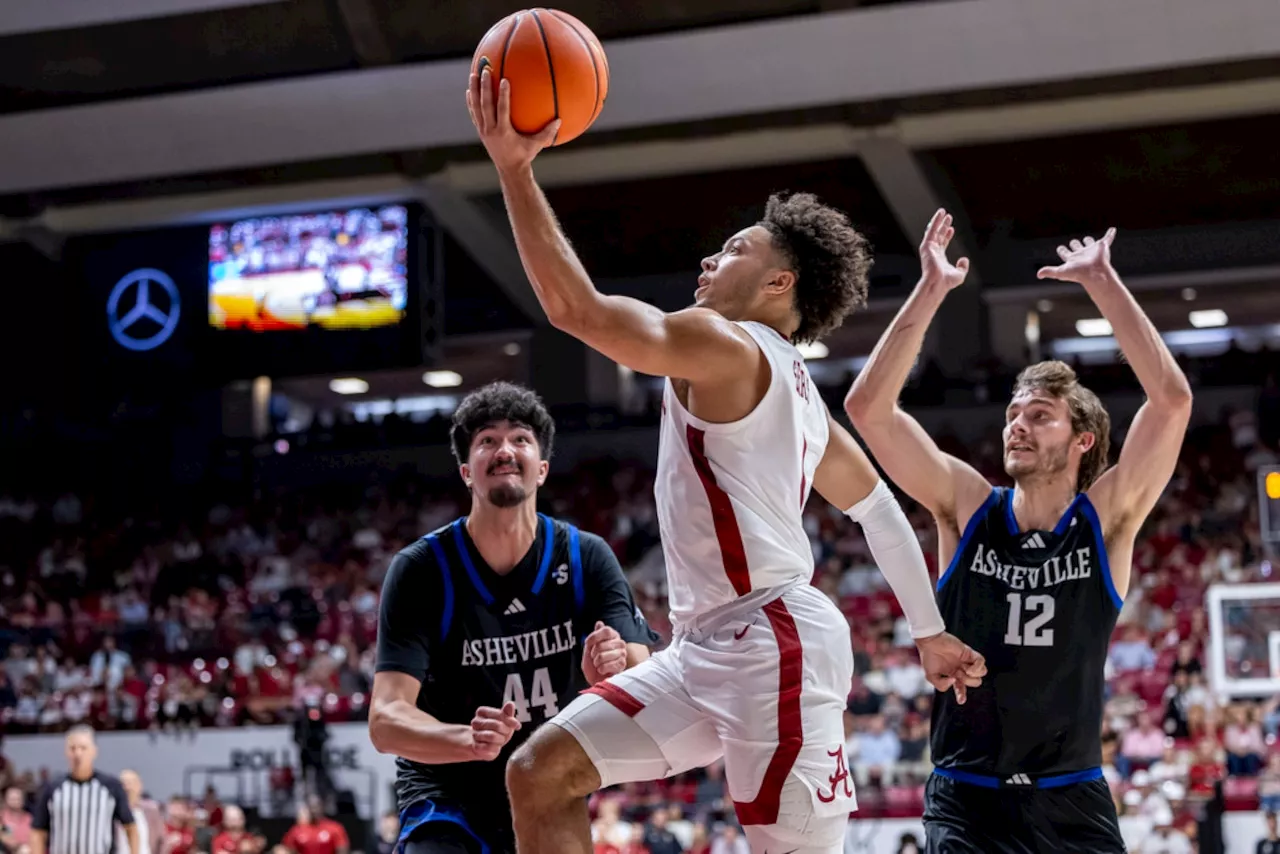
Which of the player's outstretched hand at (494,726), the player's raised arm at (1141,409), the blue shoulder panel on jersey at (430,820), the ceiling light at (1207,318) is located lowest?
the blue shoulder panel on jersey at (430,820)

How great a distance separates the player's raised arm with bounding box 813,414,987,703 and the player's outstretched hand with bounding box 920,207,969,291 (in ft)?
1.79

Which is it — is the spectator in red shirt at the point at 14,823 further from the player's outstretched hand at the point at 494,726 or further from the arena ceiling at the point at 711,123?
the player's outstretched hand at the point at 494,726

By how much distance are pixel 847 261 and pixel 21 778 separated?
556 inches

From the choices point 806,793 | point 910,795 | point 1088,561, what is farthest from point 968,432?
point 806,793

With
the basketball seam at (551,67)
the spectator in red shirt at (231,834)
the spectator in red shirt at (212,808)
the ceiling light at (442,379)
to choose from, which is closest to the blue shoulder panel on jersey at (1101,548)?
the basketball seam at (551,67)

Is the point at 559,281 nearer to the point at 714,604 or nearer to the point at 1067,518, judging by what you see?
the point at 714,604

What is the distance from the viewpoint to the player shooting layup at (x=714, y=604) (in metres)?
3.50

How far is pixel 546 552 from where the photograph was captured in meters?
4.78

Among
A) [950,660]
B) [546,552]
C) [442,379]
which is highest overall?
[442,379]

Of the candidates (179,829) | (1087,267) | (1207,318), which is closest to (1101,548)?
(1087,267)

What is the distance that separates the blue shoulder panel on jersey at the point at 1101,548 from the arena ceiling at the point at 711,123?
11.6 meters

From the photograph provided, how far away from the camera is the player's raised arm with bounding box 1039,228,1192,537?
4734mm

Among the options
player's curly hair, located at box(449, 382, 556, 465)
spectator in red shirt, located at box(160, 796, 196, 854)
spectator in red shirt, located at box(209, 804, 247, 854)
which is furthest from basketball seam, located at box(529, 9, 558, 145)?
spectator in red shirt, located at box(160, 796, 196, 854)

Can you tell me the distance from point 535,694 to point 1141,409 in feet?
6.75
